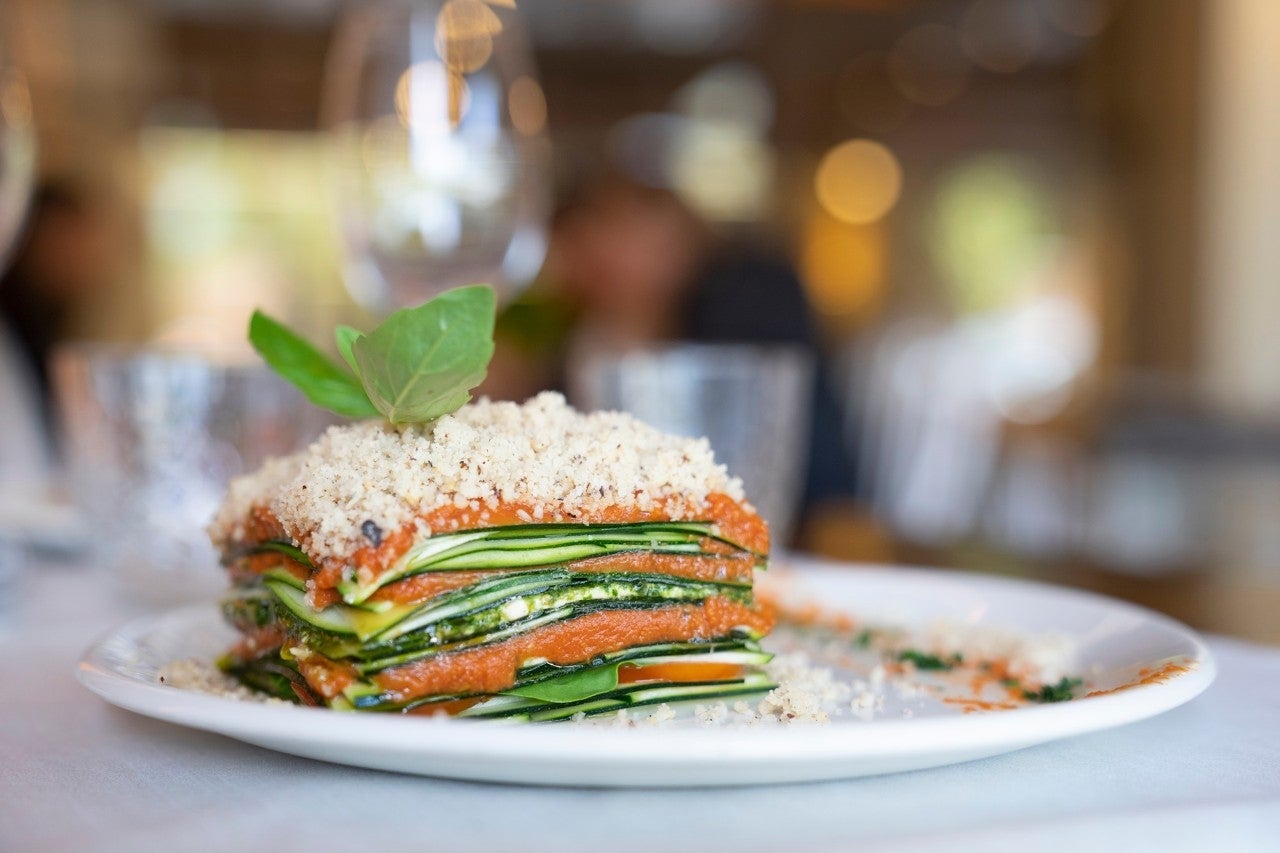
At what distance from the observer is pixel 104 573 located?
4.55 feet

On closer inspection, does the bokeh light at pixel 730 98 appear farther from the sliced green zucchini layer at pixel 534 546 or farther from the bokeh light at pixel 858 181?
the sliced green zucchini layer at pixel 534 546

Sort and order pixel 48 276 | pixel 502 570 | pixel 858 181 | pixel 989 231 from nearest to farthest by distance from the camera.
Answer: pixel 502 570
pixel 48 276
pixel 858 181
pixel 989 231

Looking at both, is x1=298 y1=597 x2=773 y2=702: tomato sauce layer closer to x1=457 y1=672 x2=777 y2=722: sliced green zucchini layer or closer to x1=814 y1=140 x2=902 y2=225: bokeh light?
x1=457 y1=672 x2=777 y2=722: sliced green zucchini layer

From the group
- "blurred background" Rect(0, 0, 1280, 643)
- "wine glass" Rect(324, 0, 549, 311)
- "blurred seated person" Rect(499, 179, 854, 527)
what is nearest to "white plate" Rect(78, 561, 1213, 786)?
"wine glass" Rect(324, 0, 549, 311)

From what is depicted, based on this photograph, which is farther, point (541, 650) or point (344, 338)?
point (344, 338)

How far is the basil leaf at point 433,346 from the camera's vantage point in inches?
28.5

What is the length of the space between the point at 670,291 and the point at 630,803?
12.6 ft

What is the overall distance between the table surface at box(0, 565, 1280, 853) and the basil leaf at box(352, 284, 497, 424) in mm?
228

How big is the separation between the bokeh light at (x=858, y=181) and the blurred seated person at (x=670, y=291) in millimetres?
7799

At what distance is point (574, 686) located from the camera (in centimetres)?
74

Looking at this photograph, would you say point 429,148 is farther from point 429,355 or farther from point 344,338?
point 429,355

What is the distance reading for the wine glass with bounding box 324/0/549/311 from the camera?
1322 millimetres

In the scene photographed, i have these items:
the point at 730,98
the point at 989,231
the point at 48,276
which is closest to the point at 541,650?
the point at 48,276

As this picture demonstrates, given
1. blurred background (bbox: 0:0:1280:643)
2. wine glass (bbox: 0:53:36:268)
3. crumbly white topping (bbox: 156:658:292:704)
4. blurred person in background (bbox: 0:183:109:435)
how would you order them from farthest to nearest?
blurred person in background (bbox: 0:183:109:435)
blurred background (bbox: 0:0:1280:643)
wine glass (bbox: 0:53:36:268)
crumbly white topping (bbox: 156:658:292:704)
